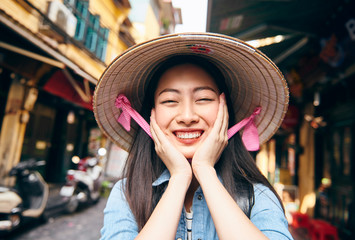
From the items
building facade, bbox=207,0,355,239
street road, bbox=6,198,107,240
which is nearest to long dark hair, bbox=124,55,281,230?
building facade, bbox=207,0,355,239

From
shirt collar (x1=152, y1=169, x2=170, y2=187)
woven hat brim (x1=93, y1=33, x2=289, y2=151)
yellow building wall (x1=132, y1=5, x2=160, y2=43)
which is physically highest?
yellow building wall (x1=132, y1=5, x2=160, y2=43)

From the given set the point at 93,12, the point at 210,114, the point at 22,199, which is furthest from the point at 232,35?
the point at 22,199

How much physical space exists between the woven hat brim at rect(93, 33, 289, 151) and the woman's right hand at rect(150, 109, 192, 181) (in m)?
0.44

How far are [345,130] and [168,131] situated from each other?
4784 mm

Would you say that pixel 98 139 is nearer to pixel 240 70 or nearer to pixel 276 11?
pixel 276 11

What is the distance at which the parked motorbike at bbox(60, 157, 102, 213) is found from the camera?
576 centimetres

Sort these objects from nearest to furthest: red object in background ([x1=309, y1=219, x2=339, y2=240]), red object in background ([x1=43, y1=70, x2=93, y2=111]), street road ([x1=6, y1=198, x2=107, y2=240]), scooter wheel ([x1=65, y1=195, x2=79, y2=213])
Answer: red object in background ([x1=309, y1=219, x2=339, y2=240])
street road ([x1=6, y1=198, x2=107, y2=240])
red object in background ([x1=43, y1=70, x2=93, y2=111])
scooter wheel ([x1=65, y1=195, x2=79, y2=213])

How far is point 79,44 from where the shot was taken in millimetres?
7230

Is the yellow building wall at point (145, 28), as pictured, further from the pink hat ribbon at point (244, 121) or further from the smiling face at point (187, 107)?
the smiling face at point (187, 107)

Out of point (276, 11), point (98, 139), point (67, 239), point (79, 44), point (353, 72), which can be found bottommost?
point (67, 239)

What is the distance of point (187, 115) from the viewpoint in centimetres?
129

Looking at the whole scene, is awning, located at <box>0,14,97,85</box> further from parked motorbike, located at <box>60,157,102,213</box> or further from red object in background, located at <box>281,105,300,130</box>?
red object in background, located at <box>281,105,300,130</box>

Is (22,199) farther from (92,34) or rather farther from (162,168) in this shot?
(92,34)

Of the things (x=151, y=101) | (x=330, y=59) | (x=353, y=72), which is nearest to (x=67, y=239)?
(x=151, y=101)
